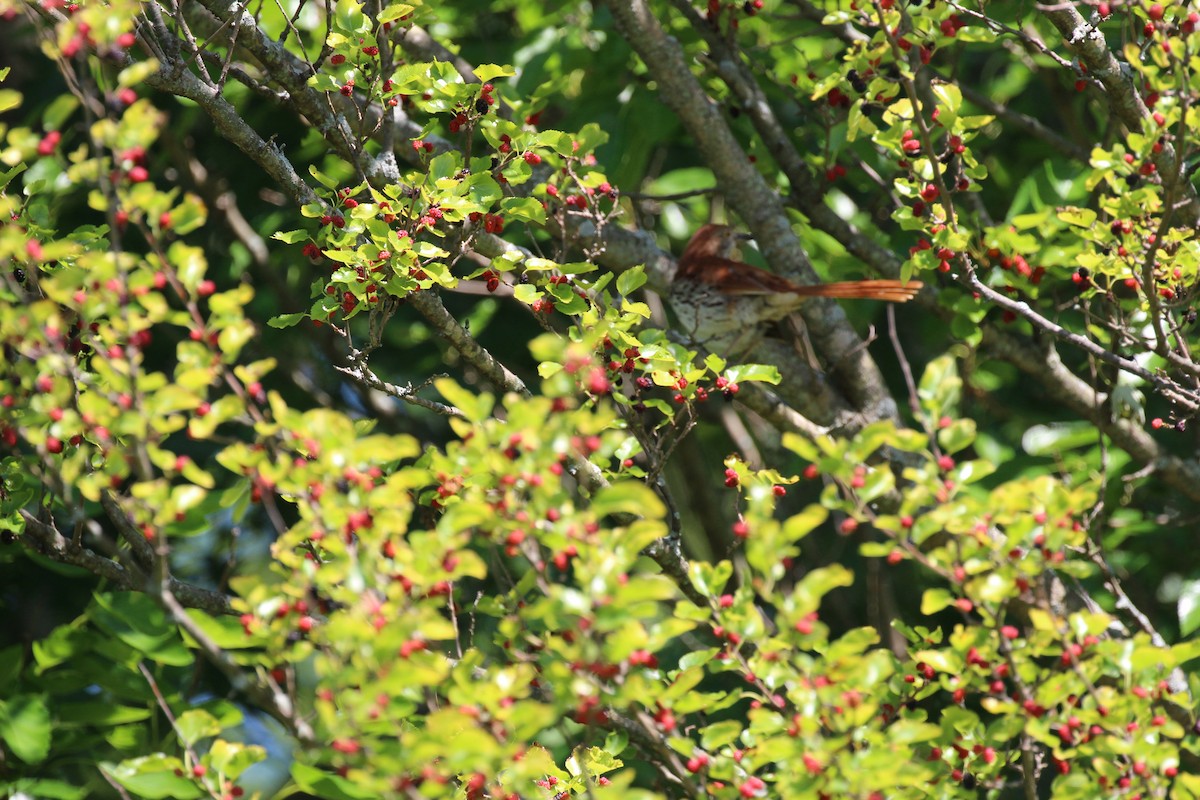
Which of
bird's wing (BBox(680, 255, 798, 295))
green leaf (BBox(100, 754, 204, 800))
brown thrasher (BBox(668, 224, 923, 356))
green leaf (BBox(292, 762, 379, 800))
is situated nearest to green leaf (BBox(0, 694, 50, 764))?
green leaf (BBox(100, 754, 204, 800))

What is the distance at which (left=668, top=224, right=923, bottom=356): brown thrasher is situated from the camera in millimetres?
4789

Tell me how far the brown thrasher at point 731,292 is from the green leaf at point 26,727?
8.68 feet

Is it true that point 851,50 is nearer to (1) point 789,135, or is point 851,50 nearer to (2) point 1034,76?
(1) point 789,135

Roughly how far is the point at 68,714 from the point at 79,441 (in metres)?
1.26

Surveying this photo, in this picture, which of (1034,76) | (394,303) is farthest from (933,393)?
(1034,76)

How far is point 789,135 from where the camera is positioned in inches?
214

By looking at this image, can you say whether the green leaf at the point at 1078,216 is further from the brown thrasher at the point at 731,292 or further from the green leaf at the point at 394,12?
the green leaf at the point at 394,12

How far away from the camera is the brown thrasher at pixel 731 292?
479cm

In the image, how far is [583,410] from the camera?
2.36 m

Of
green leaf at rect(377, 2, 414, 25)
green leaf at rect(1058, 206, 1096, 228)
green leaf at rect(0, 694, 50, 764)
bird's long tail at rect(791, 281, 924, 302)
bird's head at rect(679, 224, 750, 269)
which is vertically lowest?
green leaf at rect(0, 694, 50, 764)

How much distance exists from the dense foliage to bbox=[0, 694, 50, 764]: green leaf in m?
0.02

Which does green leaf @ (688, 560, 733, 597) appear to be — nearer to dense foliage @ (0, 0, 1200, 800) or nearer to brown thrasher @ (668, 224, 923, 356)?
dense foliage @ (0, 0, 1200, 800)

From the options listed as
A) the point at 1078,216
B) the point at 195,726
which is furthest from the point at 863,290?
the point at 195,726

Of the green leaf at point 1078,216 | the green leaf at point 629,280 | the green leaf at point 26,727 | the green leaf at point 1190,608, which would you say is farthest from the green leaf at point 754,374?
the green leaf at point 26,727
